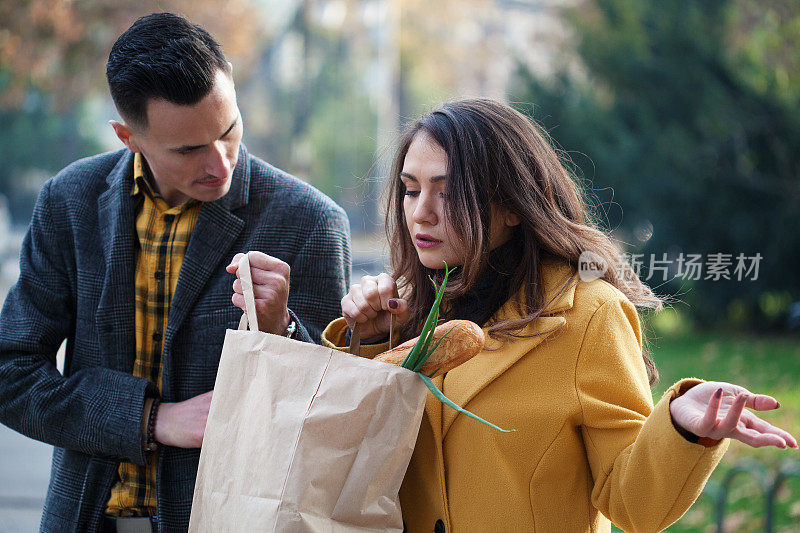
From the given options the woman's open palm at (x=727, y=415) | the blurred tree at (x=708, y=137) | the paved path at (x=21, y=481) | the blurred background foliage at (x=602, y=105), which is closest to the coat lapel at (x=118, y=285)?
the woman's open palm at (x=727, y=415)

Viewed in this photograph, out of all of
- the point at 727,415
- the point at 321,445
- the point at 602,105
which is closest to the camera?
the point at 727,415

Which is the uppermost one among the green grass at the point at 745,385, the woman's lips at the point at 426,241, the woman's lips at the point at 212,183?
the woman's lips at the point at 212,183

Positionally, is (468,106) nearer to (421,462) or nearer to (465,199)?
(465,199)

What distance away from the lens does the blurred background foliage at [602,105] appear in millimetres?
8211

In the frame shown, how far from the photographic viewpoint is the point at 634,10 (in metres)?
9.28

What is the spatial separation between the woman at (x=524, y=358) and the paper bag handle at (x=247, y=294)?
23cm

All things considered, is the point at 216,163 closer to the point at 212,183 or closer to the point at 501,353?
the point at 212,183

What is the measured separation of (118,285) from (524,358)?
1.08m

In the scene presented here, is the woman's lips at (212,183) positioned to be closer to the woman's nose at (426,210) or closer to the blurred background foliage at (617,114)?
the woman's nose at (426,210)

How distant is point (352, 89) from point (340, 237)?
25.9 ft

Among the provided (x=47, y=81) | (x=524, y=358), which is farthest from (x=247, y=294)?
(x=47, y=81)

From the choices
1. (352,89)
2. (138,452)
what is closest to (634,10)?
(352,89)

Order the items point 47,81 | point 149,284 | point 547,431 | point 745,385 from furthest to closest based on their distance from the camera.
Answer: point 47,81 < point 745,385 < point 149,284 < point 547,431

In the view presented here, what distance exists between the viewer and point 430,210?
191 centimetres
